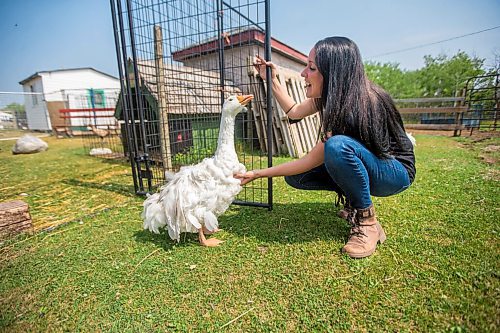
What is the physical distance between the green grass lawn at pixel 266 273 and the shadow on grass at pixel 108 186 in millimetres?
783

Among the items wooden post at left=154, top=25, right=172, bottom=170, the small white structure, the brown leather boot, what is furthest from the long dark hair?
the small white structure

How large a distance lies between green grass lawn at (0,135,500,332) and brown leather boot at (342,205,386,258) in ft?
0.24

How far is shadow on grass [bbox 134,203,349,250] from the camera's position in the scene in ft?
7.39

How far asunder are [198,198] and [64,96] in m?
19.3

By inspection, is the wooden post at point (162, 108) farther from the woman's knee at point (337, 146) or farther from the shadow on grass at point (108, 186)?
the woman's knee at point (337, 146)

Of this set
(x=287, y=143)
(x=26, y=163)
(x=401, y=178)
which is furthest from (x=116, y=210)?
(x=26, y=163)

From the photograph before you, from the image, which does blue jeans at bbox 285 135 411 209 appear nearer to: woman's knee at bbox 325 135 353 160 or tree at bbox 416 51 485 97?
woman's knee at bbox 325 135 353 160

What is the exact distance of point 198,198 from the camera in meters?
2.06

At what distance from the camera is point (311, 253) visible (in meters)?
1.99

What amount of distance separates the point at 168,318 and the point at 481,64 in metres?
31.3

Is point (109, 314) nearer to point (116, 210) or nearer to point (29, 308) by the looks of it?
point (29, 308)

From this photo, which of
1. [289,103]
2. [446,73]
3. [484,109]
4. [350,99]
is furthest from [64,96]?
[446,73]

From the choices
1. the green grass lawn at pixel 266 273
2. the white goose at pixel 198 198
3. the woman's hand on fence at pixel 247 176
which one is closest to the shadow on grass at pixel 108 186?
the green grass lawn at pixel 266 273

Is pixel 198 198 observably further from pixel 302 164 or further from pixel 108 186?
pixel 108 186
